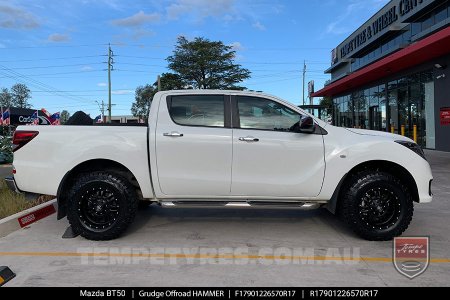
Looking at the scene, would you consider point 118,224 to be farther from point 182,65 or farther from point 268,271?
point 182,65

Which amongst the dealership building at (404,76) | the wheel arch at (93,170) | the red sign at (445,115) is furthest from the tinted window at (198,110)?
the red sign at (445,115)

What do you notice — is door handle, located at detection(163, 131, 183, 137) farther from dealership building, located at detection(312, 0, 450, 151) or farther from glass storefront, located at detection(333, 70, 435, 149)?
glass storefront, located at detection(333, 70, 435, 149)

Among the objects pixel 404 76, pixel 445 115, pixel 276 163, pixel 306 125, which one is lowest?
pixel 276 163

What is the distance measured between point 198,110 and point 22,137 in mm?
→ 2316

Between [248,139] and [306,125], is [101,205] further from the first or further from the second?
[306,125]

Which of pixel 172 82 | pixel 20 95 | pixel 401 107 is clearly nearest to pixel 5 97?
pixel 20 95

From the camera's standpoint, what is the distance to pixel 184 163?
5410mm

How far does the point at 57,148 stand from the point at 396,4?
2577 cm

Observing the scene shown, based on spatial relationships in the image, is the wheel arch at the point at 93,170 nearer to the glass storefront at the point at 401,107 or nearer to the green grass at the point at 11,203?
the green grass at the point at 11,203

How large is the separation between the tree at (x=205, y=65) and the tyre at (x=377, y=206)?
5056cm

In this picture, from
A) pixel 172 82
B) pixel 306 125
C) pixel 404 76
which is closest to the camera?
pixel 306 125

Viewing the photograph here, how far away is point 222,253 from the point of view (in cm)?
496

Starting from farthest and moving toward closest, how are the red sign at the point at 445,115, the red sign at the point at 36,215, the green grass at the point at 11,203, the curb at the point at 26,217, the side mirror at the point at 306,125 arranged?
the red sign at the point at 445,115
the green grass at the point at 11,203
the red sign at the point at 36,215
the curb at the point at 26,217
the side mirror at the point at 306,125

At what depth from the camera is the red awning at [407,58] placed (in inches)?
611
